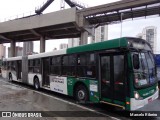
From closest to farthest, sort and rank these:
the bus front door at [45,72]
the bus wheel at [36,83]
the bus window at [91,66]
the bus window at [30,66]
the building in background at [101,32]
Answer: the bus window at [91,66] → the bus front door at [45,72] → the bus wheel at [36,83] → the bus window at [30,66] → the building in background at [101,32]

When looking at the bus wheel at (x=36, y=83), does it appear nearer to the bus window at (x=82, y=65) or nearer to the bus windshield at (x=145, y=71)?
the bus window at (x=82, y=65)

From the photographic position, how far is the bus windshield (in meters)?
6.65

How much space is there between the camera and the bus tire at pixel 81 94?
28.3 ft

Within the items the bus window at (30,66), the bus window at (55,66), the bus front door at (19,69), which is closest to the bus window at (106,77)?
the bus window at (55,66)

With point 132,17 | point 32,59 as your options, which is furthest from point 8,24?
point 32,59

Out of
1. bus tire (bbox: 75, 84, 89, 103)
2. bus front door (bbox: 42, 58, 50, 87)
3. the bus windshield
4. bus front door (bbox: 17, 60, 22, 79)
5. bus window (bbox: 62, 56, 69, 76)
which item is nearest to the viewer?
the bus windshield

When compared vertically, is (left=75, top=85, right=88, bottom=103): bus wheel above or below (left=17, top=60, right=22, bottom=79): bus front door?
below

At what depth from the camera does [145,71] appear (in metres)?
7.05

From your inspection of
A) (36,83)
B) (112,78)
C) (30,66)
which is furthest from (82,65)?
(30,66)

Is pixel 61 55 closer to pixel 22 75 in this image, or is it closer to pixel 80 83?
pixel 80 83

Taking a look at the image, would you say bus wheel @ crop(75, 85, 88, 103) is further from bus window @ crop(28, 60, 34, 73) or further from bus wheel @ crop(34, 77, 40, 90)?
bus window @ crop(28, 60, 34, 73)

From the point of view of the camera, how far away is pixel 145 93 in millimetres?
6863

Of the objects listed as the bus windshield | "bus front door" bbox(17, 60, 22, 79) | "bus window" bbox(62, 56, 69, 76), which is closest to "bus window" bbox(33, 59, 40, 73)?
"bus front door" bbox(17, 60, 22, 79)

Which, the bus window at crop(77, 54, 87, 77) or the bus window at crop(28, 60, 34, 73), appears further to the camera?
the bus window at crop(28, 60, 34, 73)
